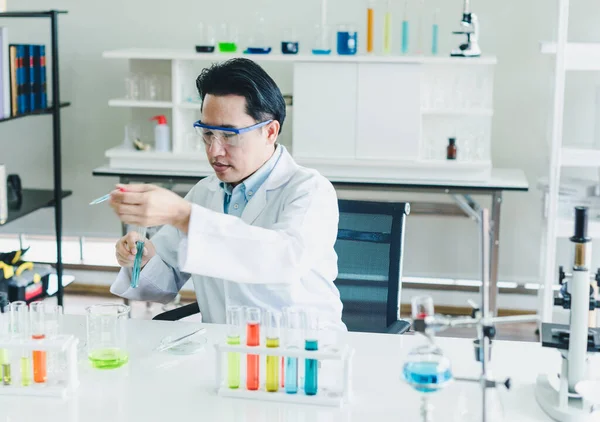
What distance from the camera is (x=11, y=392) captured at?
1.64 m

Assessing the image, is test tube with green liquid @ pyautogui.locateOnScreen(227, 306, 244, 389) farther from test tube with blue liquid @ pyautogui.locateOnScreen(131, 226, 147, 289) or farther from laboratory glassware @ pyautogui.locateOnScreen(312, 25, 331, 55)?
laboratory glassware @ pyautogui.locateOnScreen(312, 25, 331, 55)

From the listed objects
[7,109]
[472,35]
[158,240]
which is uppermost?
[472,35]

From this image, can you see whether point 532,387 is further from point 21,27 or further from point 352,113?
point 21,27

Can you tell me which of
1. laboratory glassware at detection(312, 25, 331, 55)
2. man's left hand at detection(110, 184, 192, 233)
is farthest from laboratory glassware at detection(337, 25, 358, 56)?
man's left hand at detection(110, 184, 192, 233)

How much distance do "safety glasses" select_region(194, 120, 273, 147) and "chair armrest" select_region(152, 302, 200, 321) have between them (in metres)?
0.48

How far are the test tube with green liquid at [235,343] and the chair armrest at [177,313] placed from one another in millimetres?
619

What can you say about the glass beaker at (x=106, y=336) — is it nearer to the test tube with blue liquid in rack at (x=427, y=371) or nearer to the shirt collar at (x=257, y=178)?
the shirt collar at (x=257, y=178)

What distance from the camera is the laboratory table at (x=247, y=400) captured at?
1568 millimetres

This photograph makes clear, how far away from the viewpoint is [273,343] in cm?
160

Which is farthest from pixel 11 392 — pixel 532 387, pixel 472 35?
pixel 472 35

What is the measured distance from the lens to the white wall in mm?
3986

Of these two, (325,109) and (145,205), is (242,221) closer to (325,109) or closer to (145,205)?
(145,205)

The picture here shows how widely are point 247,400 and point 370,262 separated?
879 millimetres

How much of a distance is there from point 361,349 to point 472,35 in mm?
2087
